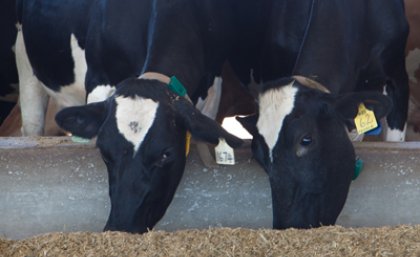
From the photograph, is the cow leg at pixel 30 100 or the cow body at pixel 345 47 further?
the cow leg at pixel 30 100

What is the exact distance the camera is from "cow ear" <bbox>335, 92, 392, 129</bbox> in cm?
514

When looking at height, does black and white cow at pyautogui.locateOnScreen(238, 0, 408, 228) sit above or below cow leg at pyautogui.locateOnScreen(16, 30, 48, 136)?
above

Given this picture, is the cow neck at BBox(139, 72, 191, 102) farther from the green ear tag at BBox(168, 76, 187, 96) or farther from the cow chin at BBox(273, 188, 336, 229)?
the cow chin at BBox(273, 188, 336, 229)

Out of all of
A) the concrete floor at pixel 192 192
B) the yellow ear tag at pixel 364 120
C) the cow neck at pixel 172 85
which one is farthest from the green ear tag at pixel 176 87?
the yellow ear tag at pixel 364 120

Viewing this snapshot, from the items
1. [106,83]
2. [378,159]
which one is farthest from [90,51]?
[378,159]

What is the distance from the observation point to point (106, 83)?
258 inches

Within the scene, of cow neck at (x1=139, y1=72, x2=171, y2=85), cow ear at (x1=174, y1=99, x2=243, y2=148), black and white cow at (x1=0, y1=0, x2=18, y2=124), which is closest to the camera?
cow ear at (x1=174, y1=99, x2=243, y2=148)

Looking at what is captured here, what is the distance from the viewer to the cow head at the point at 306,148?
5008mm

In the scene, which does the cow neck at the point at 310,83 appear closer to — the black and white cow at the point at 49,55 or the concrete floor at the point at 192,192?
the concrete floor at the point at 192,192

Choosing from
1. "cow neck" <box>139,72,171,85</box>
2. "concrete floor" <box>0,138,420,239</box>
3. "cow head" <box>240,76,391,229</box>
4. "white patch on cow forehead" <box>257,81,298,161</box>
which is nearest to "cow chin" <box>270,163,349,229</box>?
"cow head" <box>240,76,391,229</box>

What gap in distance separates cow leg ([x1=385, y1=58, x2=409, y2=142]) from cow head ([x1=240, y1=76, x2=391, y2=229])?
1556 millimetres

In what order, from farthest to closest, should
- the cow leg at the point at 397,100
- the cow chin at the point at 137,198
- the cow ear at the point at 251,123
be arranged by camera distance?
the cow leg at the point at 397,100 < the cow ear at the point at 251,123 < the cow chin at the point at 137,198

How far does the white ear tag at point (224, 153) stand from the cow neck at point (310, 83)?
0.52 metres

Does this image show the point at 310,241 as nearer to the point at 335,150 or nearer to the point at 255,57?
the point at 335,150
